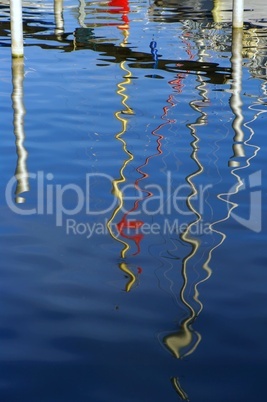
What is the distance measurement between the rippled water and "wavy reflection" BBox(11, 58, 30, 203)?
22 mm

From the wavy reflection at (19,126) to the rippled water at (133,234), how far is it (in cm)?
2

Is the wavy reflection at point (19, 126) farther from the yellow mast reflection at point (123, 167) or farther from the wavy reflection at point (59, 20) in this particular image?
the wavy reflection at point (59, 20)

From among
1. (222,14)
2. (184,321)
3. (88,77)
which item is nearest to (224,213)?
(184,321)

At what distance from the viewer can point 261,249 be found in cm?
693

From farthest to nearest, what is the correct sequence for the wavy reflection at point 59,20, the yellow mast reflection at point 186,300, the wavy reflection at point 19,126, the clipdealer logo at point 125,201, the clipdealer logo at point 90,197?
the wavy reflection at point 59,20, the wavy reflection at point 19,126, the clipdealer logo at point 90,197, the clipdealer logo at point 125,201, the yellow mast reflection at point 186,300

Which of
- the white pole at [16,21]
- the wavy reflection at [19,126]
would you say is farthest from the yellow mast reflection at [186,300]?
the white pole at [16,21]

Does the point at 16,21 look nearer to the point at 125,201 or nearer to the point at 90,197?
the point at 90,197

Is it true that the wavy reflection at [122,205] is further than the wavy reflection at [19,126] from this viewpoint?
No

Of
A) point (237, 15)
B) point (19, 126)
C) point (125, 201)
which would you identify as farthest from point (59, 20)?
point (125, 201)

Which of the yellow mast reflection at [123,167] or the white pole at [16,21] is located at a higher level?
the white pole at [16,21]

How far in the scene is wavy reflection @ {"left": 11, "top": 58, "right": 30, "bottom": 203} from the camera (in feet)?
28.1

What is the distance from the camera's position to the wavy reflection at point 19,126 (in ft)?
28.1

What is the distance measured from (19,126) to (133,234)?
409 centimetres

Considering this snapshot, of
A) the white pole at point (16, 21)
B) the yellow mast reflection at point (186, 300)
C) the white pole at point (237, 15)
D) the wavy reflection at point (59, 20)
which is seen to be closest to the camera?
the yellow mast reflection at point (186, 300)
